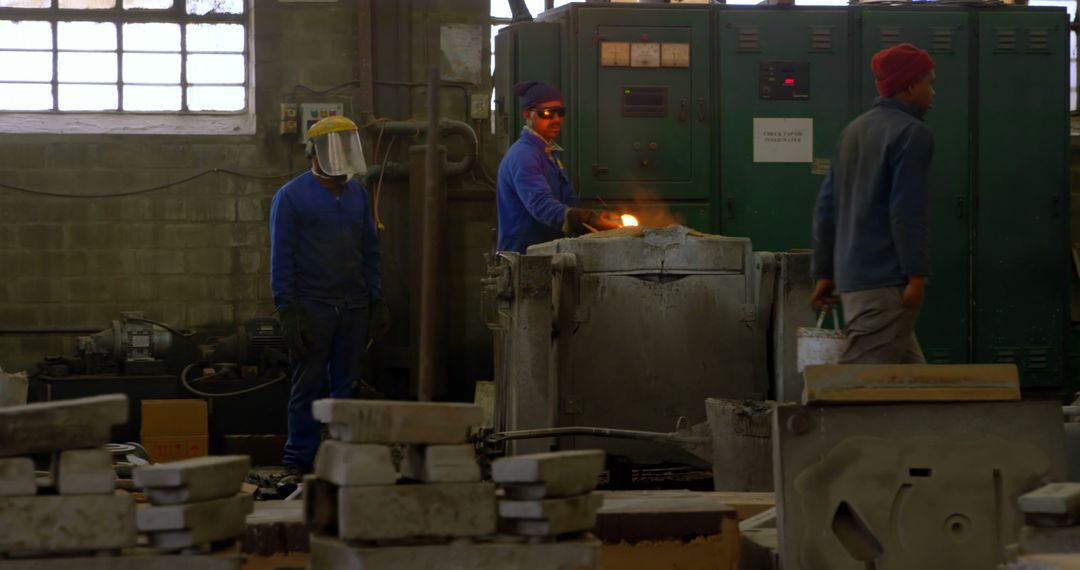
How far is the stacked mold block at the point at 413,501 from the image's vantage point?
3.54 metres

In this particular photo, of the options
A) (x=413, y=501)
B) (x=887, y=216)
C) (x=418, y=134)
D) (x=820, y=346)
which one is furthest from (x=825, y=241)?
(x=418, y=134)

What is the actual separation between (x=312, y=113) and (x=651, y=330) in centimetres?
414

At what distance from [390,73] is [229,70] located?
1154 mm

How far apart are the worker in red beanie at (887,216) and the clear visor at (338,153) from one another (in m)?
3.25

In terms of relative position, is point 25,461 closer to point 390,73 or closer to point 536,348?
point 536,348

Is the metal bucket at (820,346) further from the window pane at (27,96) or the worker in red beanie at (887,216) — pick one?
the window pane at (27,96)

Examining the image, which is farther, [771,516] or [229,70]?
[229,70]

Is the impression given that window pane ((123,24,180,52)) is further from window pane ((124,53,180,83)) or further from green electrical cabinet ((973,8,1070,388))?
green electrical cabinet ((973,8,1070,388))

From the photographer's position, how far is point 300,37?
10.1 meters

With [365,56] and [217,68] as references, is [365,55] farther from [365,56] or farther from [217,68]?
[217,68]

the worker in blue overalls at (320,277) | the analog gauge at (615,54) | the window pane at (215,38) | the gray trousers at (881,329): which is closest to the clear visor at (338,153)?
the worker in blue overalls at (320,277)

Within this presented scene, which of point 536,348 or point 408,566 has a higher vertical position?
point 536,348

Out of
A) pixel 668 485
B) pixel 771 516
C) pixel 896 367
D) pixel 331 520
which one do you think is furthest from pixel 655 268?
pixel 331 520

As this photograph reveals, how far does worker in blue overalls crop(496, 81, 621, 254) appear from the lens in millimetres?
7207
